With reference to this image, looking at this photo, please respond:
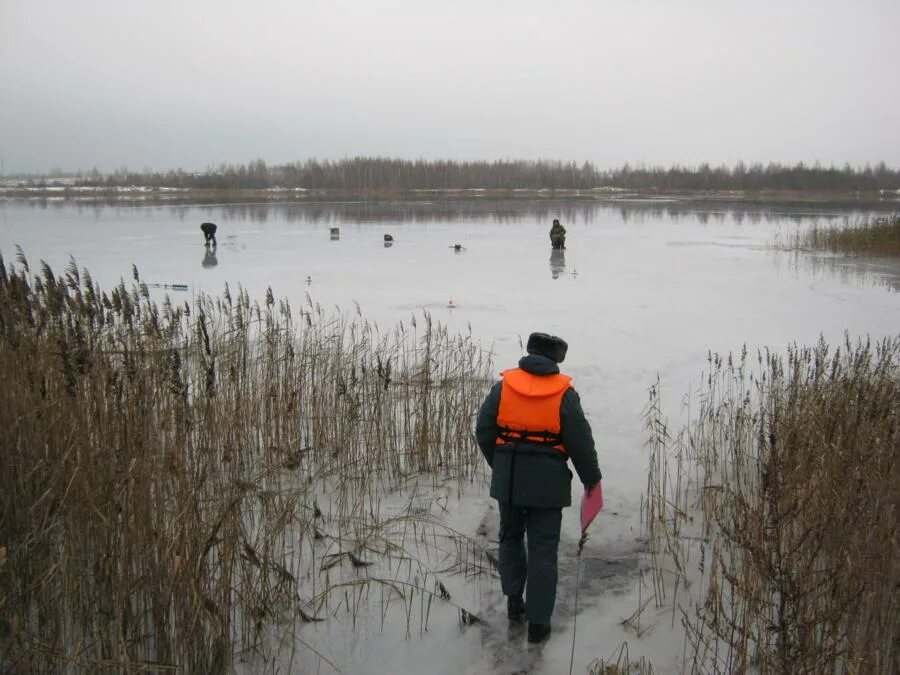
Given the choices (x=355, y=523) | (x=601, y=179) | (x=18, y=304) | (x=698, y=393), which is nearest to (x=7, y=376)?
(x=18, y=304)

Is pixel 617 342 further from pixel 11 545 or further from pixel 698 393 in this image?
pixel 11 545

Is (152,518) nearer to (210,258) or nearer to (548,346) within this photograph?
(548,346)

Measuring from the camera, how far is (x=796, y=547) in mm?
2131

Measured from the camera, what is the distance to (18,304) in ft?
14.7

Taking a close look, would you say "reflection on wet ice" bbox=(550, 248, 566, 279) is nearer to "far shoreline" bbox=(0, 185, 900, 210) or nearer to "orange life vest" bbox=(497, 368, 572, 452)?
"orange life vest" bbox=(497, 368, 572, 452)

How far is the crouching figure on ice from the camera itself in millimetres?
2914

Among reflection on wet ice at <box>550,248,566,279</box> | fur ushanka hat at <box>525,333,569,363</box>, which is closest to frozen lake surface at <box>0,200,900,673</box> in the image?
reflection on wet ice at <box>550,248,566,279</box>

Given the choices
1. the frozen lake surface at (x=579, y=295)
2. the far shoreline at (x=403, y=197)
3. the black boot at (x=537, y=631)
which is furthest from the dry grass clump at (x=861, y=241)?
the far shoreline at (x=403, y=197)

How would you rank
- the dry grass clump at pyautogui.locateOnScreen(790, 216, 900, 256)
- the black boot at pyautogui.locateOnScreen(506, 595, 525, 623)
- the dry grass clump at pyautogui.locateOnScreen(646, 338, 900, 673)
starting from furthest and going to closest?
1. the dry grass clump at pyautogui.locateOnScreen(790, 216, 900, 256)
2. the black boot at pyautogui.locateOnScreen(506, 595, 525, 623)
3. the dry grass clump at pyautogui.locateOnScreen(646, 338, 900, 673)

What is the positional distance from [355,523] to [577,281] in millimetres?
10045

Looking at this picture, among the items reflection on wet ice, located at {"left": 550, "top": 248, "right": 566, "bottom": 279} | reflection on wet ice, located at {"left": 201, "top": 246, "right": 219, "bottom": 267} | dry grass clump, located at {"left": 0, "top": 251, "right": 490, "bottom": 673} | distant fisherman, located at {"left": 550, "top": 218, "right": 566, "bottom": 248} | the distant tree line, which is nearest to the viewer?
dry grass clump, located at {"left": 0, "top": 251, "right": 490, "bottom": 673}

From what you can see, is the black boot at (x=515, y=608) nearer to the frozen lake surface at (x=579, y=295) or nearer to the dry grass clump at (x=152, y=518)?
the frozen lake surface at (x=579, y=295)

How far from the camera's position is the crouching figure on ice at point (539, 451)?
2914mm

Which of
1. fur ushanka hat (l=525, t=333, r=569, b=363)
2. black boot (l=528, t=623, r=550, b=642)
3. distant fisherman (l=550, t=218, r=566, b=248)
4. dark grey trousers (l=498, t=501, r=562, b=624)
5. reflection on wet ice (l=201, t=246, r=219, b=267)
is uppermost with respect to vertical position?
distant fisherman (l=550, t=218, r=566, b=248)
